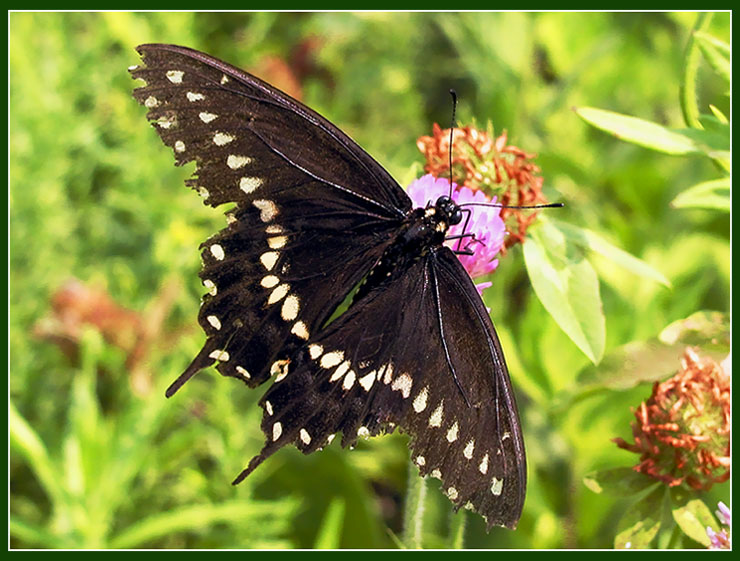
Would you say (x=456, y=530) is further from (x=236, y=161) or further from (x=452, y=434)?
(x=236, y=161)

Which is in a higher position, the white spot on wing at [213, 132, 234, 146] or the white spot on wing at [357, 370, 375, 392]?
the white spot on wing at [213, 132, 234, 146]

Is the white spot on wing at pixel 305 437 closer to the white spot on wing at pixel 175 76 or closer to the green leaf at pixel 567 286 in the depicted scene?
the green leaf at pixel 567 286

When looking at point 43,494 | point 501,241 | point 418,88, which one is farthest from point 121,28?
point 501,241

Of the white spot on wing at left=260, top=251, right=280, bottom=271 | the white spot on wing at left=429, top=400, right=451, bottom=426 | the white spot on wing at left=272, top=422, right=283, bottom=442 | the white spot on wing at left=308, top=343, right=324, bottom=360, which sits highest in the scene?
the white spot on wing at left=260, top=251, right=280, bottom=271

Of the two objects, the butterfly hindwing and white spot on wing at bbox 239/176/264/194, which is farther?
white spot on wing at bbox 239/176/264/194

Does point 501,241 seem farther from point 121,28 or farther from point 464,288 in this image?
point 121,28

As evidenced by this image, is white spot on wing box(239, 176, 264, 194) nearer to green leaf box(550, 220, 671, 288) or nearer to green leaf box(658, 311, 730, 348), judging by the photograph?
green leaf box(550, 220, 671, 288)

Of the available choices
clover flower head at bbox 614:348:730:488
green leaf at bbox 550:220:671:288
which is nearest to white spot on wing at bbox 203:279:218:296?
green leaf at bbox 550:220:671:288

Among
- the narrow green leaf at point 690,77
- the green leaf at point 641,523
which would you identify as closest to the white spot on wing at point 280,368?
the green leaf at point 641,523

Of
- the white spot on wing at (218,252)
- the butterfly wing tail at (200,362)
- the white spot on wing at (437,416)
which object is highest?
the white spot on wing at (218,252)
